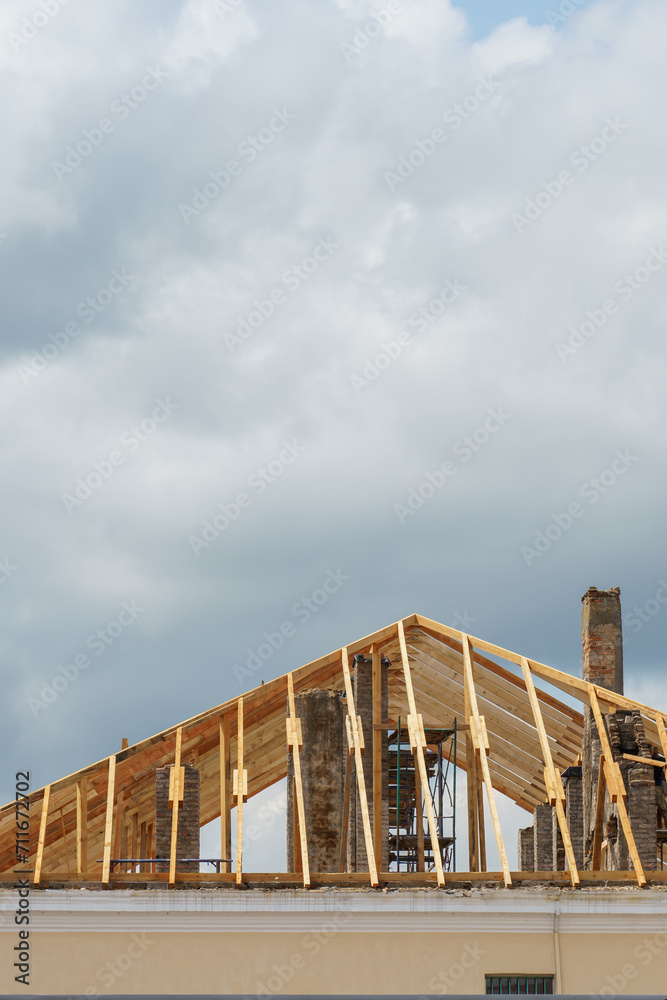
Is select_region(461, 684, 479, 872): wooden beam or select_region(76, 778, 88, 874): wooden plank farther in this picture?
select_region(461, 684, 479, 872): wooden beam

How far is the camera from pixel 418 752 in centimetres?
1758

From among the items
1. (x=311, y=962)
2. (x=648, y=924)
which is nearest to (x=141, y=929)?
(x=311, y=962)

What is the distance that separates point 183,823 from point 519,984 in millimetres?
5520

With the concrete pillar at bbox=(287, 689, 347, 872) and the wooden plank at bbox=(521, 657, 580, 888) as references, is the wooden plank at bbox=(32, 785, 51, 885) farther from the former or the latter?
the wooden plank at bbox=(521, 657, 580, 888)

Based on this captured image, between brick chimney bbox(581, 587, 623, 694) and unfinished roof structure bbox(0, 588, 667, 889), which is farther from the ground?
brick chimney bbox(581, 587, 623, 694)

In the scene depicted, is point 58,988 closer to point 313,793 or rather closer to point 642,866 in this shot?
point 313,793

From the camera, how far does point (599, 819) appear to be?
19.7m

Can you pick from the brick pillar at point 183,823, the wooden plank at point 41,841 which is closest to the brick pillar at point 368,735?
the brick pillar at point 183,823

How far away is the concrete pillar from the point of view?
17.8 meters

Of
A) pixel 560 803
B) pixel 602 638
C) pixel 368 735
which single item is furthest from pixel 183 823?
pixel 602 638

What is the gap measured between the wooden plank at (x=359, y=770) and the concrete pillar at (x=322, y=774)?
0.22m

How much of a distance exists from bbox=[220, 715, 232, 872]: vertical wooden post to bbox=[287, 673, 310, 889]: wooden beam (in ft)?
3.66

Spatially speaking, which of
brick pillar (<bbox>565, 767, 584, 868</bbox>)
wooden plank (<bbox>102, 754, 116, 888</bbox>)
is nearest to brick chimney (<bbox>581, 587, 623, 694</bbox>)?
brick pillar (<bbox>565, 767, 584, 868</bbox>)
